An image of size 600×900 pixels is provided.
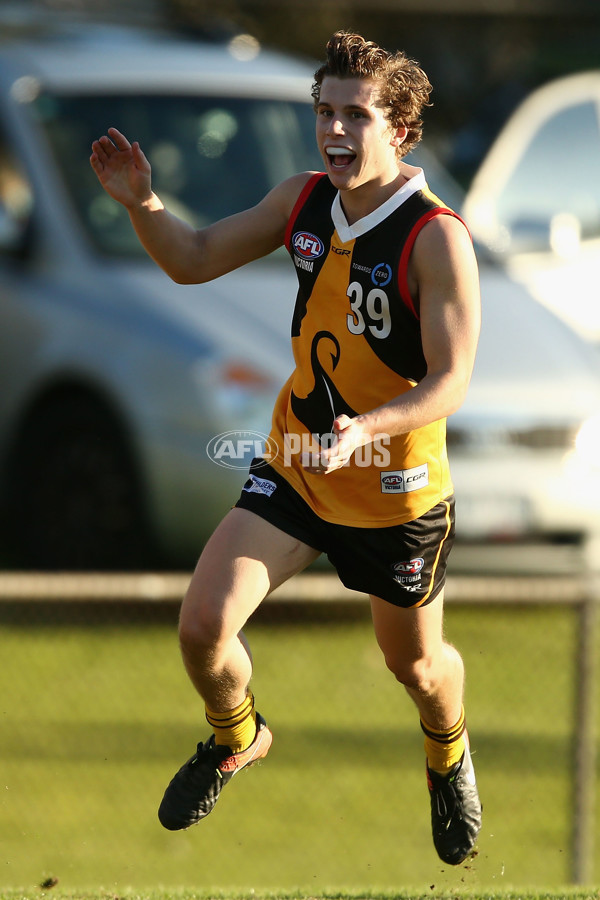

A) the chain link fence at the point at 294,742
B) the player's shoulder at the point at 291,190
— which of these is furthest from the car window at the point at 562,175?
the player's shoulder at the point at 291,190

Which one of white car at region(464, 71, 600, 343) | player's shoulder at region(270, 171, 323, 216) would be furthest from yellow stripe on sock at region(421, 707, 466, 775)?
white car at region(464, 71, 600, 343)

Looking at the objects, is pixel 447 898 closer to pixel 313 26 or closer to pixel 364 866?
pixel 364 866

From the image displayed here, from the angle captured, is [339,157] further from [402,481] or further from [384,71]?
[402,481]

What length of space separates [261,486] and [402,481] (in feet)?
1.30

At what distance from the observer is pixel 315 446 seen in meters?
4.01

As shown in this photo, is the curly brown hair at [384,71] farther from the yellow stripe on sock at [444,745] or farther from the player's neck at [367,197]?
the yellow stripe on sock at [444,745]

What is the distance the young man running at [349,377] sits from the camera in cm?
373

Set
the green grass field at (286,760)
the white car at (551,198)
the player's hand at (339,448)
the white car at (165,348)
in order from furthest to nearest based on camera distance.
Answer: the white car at (551,198) → the white car at (165,348) → the green grass field at (286,760) → the player's hand at (339,448)

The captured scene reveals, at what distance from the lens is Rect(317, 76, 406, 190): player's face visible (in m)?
3.72

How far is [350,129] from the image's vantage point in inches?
147

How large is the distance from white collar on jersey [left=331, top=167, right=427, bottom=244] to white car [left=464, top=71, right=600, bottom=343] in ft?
18.1

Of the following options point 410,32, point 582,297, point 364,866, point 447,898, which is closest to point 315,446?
point 447,898

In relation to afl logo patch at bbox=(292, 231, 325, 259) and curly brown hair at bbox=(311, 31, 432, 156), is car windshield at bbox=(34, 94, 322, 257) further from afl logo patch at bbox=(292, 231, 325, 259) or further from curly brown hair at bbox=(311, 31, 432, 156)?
curly brown hair at bbox=(311, 31, 432, 156)

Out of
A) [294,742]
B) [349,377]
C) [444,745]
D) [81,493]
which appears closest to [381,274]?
[349,377]
